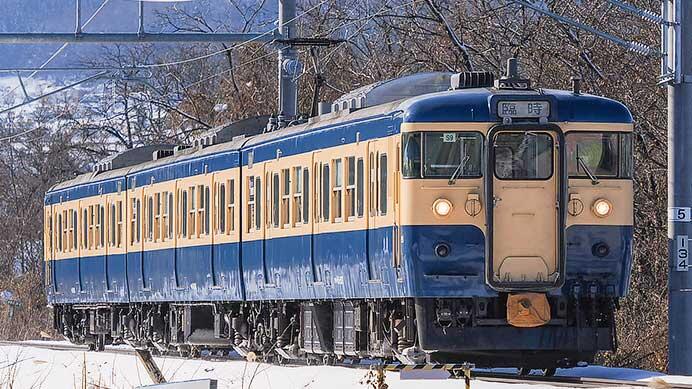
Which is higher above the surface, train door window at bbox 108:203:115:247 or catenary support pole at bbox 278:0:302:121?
catenary support pole at bbox 278:0:302:121

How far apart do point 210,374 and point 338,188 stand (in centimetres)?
253

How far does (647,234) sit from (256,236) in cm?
616

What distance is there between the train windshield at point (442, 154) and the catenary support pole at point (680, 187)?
2.82 meters

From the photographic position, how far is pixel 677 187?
18.9 m

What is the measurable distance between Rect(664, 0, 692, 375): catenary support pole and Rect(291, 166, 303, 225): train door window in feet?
14.2

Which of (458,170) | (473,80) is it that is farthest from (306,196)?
(458,170)

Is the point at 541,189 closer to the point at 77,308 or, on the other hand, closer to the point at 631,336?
the point at 631,336

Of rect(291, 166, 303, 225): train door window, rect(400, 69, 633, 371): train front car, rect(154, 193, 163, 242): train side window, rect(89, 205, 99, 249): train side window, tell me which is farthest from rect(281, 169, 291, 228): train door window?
rect(89, 205, 99, 249): train side window

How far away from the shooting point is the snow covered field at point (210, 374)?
15.8 meters

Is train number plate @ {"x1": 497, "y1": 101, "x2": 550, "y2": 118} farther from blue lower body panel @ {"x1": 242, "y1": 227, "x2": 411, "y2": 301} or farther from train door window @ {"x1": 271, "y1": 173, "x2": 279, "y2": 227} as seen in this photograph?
train door window @ {"x1": 271, "y1": 173, "x2": 279, "y2": 227}

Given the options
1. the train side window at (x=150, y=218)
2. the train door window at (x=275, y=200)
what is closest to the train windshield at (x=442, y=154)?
the train door window at (x=275, y=200)

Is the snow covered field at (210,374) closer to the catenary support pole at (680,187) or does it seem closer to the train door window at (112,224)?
the catenary support pole at (680,187)

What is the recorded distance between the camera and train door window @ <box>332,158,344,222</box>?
1906 cm

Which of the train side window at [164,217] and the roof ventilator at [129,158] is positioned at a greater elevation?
the roof ventilator at [129,158]
